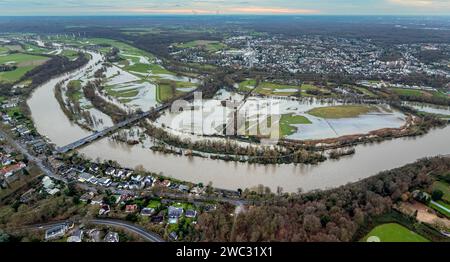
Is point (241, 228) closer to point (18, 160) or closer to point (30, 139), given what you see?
point (18, 160)

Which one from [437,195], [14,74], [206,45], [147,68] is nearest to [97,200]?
[437,195]

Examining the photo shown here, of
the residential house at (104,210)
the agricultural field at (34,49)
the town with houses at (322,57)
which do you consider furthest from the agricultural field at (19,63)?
the residential house at (104,210)

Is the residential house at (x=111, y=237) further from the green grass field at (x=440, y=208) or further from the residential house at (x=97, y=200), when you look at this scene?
the green grass field at (x=440, y=208)

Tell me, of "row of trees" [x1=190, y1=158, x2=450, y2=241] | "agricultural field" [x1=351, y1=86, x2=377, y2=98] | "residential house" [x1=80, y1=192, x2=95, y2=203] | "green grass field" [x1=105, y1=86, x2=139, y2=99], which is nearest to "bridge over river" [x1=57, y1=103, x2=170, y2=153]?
"green grass field" [x1=105, y1=86, x2=139, y2=99]

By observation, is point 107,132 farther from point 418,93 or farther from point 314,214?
point 418,93

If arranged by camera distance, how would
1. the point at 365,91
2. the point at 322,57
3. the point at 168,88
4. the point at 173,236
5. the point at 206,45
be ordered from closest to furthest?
the point at 173,236 → the point at 365,91 → the point at 168,88 → the point at 322,57 → the point at 206,45

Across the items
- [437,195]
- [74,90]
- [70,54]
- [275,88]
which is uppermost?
[70,54]

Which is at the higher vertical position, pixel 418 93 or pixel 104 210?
pixel 418 93
